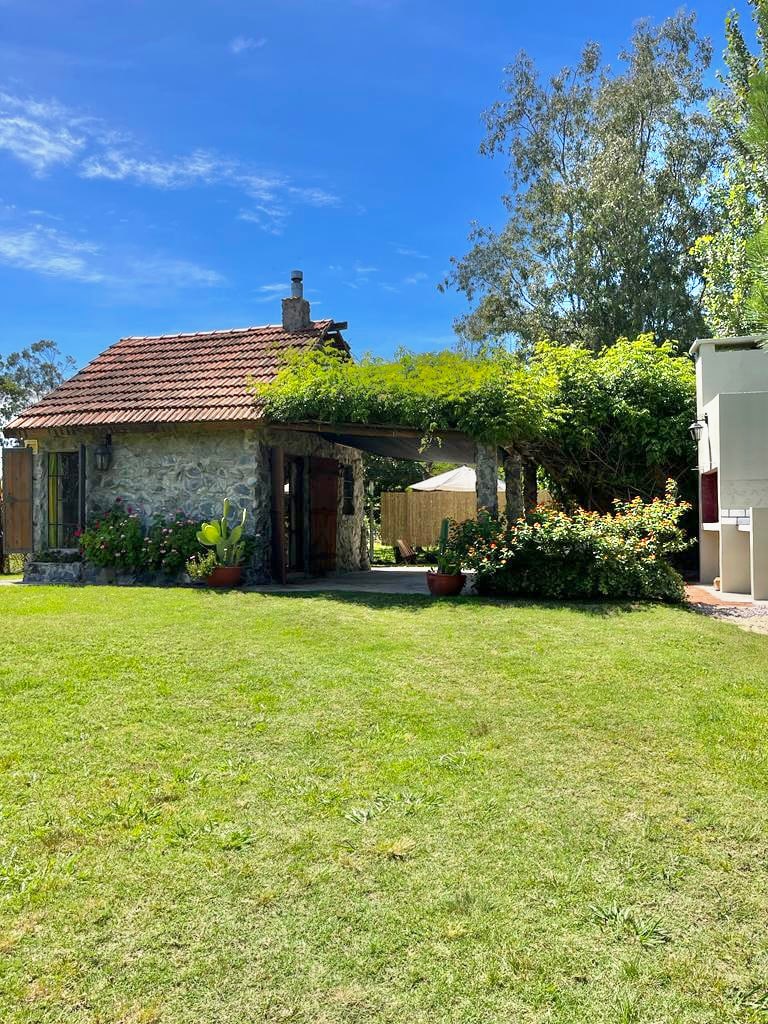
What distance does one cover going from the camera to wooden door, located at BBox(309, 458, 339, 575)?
50.8 ft

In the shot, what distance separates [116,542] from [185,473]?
68.2 inches

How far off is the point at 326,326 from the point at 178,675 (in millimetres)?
10533

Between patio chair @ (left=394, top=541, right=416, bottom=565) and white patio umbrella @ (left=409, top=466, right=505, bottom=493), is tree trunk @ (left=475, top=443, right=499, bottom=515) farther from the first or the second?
white patio umbrella @ (left=409, top=466, right=505, bottom=493)

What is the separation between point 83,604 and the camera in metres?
10.3

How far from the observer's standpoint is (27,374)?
120 ft

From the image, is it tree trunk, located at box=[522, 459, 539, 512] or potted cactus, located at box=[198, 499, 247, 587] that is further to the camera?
tree trunk, located at box=[522, 459, 539, 512]

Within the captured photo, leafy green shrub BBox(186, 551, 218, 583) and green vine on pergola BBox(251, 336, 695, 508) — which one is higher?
green vine on pergola BBox(251, 336, 695, 508)

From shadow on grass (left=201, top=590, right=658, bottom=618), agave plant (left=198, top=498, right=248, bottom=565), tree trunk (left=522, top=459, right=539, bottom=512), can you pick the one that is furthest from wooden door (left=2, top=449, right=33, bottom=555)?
tree trunk (left=522, top=459, right=539, bottom=512)

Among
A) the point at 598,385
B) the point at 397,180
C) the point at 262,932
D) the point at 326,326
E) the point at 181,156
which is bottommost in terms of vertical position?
the point at 262,932

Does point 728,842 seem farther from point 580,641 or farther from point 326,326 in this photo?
point 326,326

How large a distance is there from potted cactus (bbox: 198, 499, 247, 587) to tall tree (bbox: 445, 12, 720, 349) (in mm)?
18694

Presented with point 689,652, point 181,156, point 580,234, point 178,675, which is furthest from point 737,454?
point 580,234

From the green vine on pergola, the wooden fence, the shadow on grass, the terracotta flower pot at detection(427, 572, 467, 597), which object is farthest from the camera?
the wooden fence

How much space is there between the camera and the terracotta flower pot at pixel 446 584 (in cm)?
Answer: 1145
